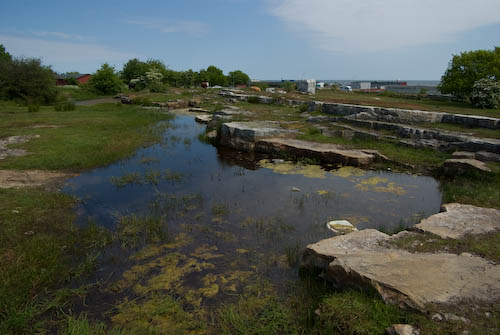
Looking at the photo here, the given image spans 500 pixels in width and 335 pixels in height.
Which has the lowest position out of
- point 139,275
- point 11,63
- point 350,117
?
point 139,275

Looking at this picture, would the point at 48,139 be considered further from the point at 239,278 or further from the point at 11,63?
the point at 11,63

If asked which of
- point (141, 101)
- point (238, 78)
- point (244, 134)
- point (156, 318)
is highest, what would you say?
point (238, 78)

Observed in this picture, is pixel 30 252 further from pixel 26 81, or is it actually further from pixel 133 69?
pixel 133 69

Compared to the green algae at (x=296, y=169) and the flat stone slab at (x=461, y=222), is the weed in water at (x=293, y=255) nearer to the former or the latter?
the flat stone slab at (x=461, y=222)

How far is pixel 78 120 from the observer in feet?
56.6

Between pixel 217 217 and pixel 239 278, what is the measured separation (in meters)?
2.08

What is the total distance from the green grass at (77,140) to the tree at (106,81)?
2276 centimetres

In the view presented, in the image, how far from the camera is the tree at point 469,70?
23266 millimetres

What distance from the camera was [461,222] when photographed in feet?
16.2

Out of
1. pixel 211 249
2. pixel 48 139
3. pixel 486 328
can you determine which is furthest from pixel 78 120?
pixel 486 328

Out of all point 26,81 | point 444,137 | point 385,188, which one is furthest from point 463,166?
point 26,81

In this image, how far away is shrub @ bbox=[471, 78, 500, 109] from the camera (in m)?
19.6

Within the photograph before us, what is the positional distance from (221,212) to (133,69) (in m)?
50.2

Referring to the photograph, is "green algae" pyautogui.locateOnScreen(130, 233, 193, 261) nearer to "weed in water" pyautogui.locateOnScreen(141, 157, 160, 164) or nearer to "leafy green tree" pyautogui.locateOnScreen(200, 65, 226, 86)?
"weed in water" pyautogui.locateOnScreen(141, 157, 160, 164)
